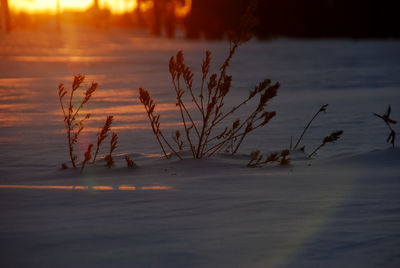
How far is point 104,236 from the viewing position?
9.84 ft

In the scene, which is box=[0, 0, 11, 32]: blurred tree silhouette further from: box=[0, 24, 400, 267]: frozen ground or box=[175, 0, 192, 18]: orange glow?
box=[0, 24, 400, 267]: frozen ground

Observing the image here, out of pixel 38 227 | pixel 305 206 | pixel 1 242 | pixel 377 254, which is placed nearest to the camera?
Result: pixel 377 254

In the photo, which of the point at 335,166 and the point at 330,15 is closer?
the point at 335,166

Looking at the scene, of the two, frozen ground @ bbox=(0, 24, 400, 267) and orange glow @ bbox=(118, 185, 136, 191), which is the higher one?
orange glow @ bbox=(118, 185, 136, 191)

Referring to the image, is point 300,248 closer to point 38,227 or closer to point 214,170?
point 38,227

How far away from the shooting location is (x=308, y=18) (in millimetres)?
44156

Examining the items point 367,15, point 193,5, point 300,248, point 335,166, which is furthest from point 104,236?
point 367,15

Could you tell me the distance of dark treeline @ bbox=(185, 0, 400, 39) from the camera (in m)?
40.3

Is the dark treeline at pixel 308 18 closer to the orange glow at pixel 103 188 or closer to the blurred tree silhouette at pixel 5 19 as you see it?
the blurred tree silhouette at pixel 5 19

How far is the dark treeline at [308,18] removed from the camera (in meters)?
40.3

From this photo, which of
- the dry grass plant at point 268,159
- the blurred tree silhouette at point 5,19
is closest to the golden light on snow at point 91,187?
the dry grass plant at point 268,159

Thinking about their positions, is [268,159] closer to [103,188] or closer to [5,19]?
[103,188]

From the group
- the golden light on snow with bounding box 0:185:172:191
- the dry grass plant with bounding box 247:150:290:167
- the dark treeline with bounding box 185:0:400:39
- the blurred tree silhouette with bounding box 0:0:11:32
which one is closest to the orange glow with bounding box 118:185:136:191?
the golden light on snow with bounding box 0:185:172:191

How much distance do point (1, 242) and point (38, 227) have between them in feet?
0.76
